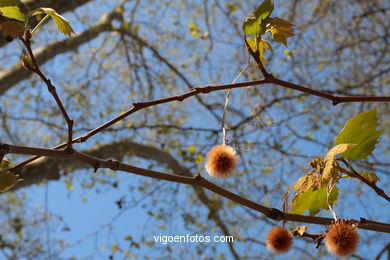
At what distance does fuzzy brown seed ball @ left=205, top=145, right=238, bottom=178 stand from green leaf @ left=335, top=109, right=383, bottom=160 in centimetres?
26

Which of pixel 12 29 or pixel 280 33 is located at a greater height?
pixel 280 33

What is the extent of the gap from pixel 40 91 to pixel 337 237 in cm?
346

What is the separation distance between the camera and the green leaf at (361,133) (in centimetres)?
94

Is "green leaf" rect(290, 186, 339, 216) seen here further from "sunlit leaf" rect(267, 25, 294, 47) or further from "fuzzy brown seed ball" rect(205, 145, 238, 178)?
"sunlit leaf" rect(267, 25, 294, 47)

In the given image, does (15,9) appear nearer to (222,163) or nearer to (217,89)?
(217,89)

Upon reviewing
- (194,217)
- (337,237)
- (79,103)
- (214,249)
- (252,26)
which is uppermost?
(79,103)

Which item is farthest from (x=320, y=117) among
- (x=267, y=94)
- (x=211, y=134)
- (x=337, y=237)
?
(x=337, y=237)

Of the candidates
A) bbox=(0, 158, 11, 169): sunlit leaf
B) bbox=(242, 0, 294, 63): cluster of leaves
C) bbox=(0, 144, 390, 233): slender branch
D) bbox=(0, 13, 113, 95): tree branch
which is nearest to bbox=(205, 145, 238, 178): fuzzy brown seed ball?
bbox=(0, 144, 390, 233): slender branch

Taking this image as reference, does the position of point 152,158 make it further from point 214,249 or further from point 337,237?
point 337,237

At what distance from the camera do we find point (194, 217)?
410 centimetres

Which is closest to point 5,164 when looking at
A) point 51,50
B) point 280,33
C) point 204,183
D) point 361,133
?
point 204,183

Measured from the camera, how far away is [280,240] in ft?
3.11

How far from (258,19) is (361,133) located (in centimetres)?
37

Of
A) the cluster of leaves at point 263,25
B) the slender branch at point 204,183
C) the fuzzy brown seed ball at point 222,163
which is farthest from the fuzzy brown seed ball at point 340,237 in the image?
the cluster of leaves at point 263,25
